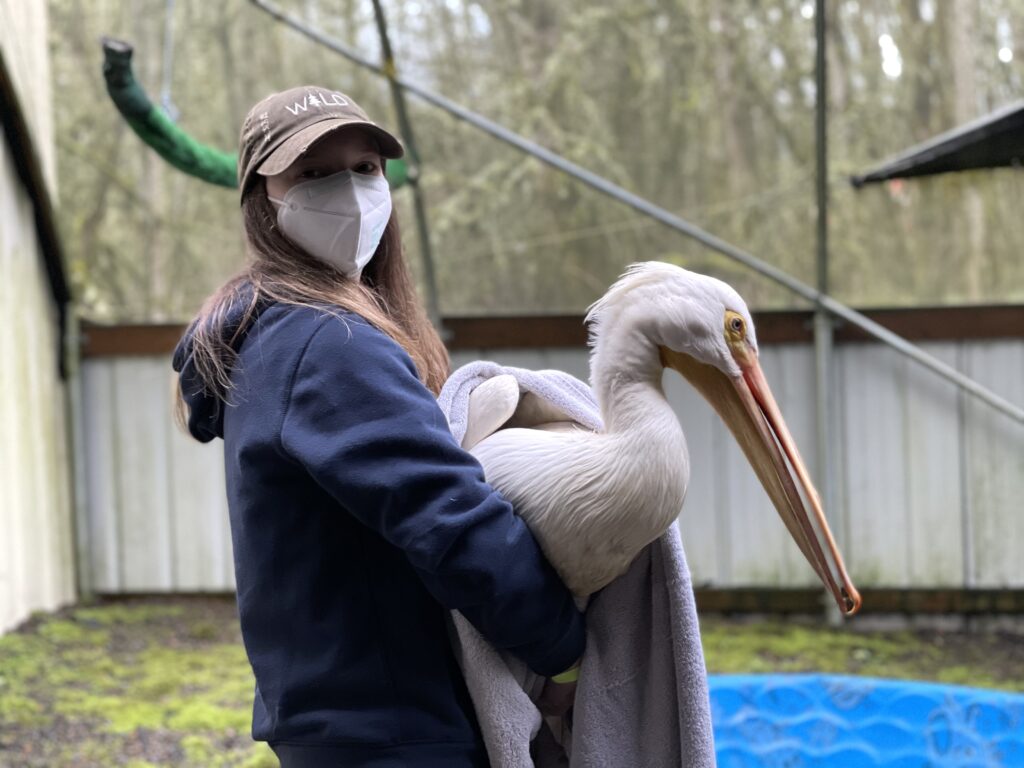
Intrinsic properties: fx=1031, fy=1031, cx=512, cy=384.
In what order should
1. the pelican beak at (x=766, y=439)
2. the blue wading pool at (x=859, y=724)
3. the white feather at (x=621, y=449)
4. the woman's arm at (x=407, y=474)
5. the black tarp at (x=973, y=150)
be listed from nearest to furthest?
the woman's arm at (x=407, y=474), the white feather at (x=621, y=449), the pelican beak at (x=766, y=439), the blue wading pool at (x=859, y=724), the black tarp at (x=973, y=150)

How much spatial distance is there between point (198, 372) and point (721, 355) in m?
0.66

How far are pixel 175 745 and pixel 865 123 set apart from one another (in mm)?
3810

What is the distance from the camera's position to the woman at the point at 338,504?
1106 mm

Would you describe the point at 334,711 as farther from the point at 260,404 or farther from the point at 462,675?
the point at 260,404

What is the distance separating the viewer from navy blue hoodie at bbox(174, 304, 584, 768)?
110 centimetres

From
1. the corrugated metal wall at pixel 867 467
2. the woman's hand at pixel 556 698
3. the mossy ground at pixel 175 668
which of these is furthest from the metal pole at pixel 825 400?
the woman's hand at pixel 556 698

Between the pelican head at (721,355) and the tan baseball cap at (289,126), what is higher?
the tan baseball cap at (289,126)

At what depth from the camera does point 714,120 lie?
187 inches

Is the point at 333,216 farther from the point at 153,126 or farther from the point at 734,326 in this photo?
the point at 153,126

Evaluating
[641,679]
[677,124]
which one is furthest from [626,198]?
[641,679]

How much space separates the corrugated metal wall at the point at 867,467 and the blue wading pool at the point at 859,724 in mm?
1834

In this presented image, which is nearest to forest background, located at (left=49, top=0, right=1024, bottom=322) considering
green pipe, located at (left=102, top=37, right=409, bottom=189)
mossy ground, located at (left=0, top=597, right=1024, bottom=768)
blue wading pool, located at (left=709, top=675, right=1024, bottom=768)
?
green pipe, located at (left=102, top=37, right=409, bottom=189)

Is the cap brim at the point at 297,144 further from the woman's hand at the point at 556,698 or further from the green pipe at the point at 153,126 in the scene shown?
the green pipe at the point at 153,126

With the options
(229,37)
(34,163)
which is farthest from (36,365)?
(229,37)
